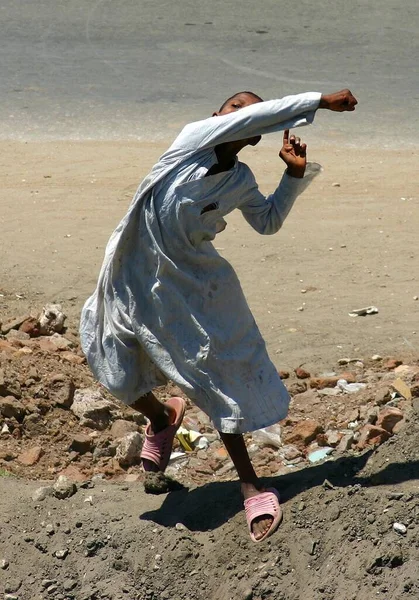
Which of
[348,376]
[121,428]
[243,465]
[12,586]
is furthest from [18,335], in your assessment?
[243,465]

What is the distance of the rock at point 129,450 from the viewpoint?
502 cm

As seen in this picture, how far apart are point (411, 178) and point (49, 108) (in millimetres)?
3373

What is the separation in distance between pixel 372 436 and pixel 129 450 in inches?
42.7

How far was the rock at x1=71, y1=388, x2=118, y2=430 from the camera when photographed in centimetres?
537

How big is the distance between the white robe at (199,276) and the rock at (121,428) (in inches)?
53.3

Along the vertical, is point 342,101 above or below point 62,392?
above

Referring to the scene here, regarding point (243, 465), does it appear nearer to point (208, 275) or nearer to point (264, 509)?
point (264, 509)

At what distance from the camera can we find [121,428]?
5.31 m

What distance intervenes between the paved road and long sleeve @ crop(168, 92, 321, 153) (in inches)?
213

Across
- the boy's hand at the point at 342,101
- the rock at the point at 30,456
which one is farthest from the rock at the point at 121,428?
the boy's hand at the point at 342,101

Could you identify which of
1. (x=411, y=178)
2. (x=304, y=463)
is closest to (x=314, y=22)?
(x=411, y=178)

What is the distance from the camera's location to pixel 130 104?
9852 mm

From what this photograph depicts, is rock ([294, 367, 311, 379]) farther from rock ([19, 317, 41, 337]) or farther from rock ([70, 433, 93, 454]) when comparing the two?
rock ([19, 317, 41, 337])

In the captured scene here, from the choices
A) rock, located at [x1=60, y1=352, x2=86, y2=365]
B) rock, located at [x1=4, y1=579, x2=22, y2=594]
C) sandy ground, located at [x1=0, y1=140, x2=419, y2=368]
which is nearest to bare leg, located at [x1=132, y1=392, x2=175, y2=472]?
rock, located at [x1=4, y1=579, x2=22, y2=594]
